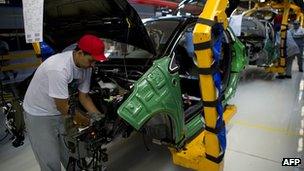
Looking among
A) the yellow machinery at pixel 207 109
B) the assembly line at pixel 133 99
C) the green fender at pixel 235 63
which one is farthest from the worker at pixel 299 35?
the yellow machinery at pixel 207 109

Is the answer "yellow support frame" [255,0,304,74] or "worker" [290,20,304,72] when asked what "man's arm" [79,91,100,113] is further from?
"worker" [290,20,304,72]

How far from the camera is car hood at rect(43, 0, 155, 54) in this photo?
2.51m

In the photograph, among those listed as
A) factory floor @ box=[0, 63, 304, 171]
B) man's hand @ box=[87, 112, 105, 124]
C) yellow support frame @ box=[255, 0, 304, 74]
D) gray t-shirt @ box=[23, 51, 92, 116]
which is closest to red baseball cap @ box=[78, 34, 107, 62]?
gray t-shirt @ box=[23, 51, 92, 116]

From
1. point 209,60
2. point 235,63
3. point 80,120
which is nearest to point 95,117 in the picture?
point 80,120

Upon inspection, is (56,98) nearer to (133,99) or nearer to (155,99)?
(133,99)

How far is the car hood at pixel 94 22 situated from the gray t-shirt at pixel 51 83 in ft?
1.87

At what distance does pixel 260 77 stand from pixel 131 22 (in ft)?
21.5

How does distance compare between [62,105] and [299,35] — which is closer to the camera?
[62,105]

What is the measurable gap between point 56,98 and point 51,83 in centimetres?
13

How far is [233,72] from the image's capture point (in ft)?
13.4

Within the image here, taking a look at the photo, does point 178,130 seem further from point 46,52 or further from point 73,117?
point 46,52

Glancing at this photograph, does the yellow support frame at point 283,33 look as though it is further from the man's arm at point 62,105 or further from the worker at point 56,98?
the man's arm at point 62,105

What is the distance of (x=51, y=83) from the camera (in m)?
2.14

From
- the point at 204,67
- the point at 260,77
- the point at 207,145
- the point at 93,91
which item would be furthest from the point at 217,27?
the point at 260,77
